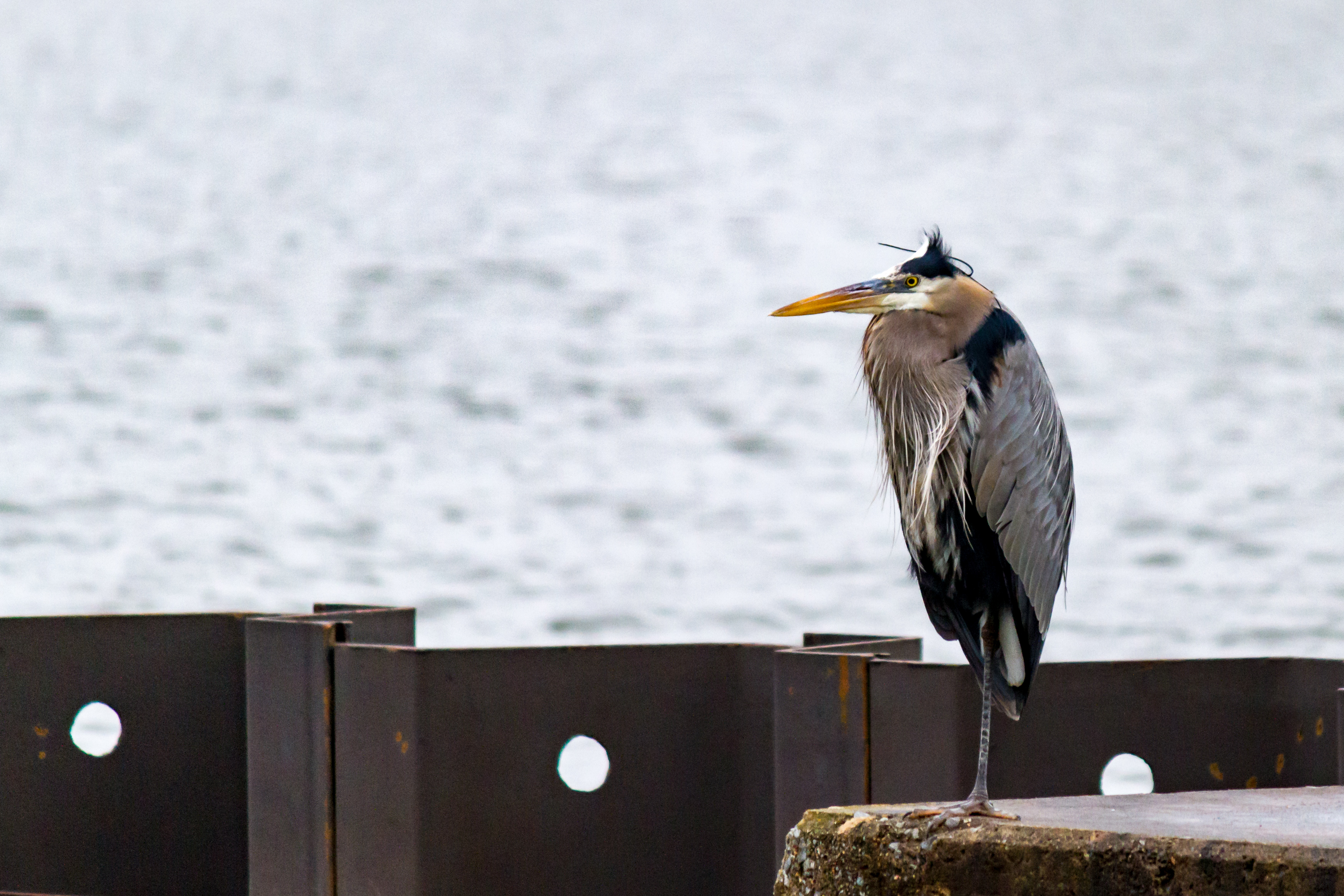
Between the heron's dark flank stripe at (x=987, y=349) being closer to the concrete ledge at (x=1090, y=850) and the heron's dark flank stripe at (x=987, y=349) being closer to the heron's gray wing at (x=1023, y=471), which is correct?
the heron's gray wing at (x=1023, y=471)

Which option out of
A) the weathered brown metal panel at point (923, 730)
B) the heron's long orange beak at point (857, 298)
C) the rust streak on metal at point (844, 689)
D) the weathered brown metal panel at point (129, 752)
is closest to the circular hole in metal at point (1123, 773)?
the weathered brown metal panel at point (923, 730)

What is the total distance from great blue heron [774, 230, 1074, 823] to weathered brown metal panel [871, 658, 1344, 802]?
0.38m

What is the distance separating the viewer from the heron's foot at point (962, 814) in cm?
346

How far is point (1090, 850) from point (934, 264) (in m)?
1.33

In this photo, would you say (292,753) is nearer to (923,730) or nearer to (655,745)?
(655,745)

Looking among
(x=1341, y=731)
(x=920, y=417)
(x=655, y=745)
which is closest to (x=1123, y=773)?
(x=1341, y=731)

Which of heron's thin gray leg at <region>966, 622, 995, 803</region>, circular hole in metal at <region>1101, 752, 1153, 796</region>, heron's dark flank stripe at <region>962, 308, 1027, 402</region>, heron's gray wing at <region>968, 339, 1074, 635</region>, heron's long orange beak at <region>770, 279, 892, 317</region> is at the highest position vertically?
heron's long orange beak at <region>770, 279, 892, 317</region>

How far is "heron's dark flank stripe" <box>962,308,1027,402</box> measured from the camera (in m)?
3.71

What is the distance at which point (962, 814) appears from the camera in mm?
3457

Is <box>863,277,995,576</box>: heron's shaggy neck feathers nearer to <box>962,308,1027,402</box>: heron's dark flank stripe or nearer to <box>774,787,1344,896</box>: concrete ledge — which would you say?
<box>962,308,1027,402</box>: heron's dark flank stripe

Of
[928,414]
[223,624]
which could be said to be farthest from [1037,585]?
[223,624]

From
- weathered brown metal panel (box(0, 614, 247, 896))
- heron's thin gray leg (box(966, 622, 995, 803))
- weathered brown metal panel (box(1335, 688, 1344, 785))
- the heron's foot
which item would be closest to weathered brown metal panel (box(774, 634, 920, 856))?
heron's thin gray leg (box(966, 622, 995, 803))

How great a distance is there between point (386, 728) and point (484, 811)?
1.20 ft

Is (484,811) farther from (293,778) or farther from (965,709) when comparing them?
(965,709)
